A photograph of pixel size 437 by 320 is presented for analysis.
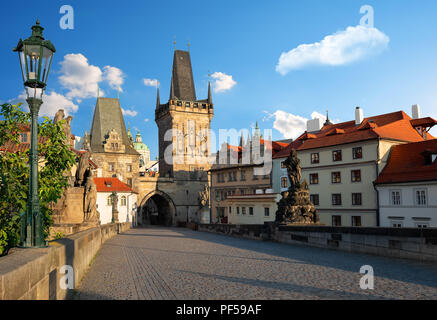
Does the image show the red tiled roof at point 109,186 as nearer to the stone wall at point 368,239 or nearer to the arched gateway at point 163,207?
the arched gateway at point 163,207

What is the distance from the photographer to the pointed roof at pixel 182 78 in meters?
80.5

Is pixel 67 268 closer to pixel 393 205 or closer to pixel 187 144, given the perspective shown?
pixel 393 205

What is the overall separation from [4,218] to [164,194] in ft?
212

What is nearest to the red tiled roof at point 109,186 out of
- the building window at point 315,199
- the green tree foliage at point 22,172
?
the building window at point 315,199

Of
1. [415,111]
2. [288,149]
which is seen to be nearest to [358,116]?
[415,111]

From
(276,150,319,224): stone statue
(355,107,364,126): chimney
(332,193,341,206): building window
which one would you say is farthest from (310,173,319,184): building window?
(276,150,319,224): stone statue

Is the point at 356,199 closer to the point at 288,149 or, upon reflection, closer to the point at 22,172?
the point at 288,149

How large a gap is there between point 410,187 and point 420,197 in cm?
113

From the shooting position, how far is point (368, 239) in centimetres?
1364

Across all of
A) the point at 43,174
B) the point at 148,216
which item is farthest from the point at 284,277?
the point at 148,216

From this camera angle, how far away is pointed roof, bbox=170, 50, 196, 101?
80.5 meters

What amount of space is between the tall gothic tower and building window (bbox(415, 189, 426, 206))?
4878 centimetres

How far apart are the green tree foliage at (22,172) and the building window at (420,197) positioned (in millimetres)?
28380
